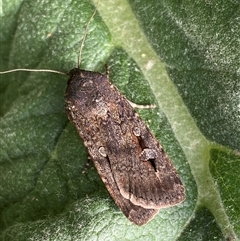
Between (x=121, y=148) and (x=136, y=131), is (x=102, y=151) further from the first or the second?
(x=136, y=131)

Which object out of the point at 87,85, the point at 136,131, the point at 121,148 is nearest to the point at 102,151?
the point at 121,148

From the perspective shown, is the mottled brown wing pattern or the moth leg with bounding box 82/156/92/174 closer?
the mottled brown wing pattern

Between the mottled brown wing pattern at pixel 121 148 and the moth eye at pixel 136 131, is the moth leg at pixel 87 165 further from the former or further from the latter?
the moth eye at pixel 136 131

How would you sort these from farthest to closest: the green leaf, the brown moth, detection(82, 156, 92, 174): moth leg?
detection(82, 156, 92, 174): moth leg
the brown moth
the green leaf

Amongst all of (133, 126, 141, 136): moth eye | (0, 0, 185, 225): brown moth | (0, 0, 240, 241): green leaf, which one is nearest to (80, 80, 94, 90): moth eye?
(0, 0, 185, 225): brown moth

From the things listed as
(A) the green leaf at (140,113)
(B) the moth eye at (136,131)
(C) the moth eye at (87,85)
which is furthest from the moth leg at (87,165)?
(C) the moth eye at (87,85)

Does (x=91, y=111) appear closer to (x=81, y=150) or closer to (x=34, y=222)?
(x=81, y=150)

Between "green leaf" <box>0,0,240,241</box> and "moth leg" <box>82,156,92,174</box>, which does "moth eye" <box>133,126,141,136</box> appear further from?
"moth leg" <box>82,156,92,174</box>

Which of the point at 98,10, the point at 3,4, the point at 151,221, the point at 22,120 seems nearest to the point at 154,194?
the point at 151,221

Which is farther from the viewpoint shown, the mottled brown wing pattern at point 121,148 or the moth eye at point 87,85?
the moth eye at point 87,85
